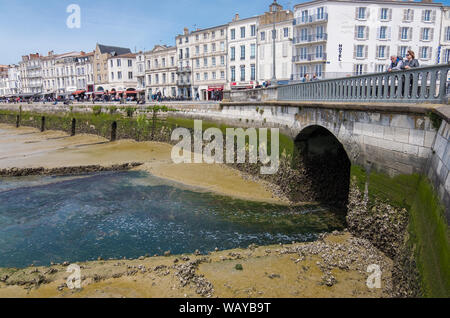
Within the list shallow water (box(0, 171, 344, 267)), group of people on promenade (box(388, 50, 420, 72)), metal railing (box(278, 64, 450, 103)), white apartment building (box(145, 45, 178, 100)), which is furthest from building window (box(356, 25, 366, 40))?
group of people on promenade (box(388, 50, 420, 72))

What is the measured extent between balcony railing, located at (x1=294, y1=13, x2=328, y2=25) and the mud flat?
31.1 meters

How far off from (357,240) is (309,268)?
2057 mm

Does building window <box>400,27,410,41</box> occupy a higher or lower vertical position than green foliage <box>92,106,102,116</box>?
higher

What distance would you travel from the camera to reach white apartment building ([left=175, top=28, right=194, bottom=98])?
160ft

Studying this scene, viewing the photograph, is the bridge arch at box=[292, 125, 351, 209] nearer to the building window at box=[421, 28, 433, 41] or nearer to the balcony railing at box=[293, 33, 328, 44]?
the balcony railing at box=[293, 33, 328, 44]

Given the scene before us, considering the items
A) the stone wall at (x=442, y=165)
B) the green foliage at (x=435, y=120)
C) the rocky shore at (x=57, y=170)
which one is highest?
the green foliage at (x=435, y=120)

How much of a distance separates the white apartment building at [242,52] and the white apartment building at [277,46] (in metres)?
0.89

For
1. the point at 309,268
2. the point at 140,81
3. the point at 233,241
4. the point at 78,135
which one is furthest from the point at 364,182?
the point at 140,81

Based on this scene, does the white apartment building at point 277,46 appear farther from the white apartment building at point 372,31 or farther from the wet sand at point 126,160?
the wet sand at point 126,160

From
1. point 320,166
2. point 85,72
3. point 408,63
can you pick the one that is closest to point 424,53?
point 320,166

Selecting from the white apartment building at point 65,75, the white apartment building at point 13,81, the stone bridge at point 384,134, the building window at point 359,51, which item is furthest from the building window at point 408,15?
the white apartment building at point 13,81

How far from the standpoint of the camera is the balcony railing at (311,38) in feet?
113

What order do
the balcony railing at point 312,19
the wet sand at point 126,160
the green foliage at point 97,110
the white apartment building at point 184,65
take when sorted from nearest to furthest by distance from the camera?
the wet sand at point 126,160 → the balcony railing at point 312,19 → the green foliage at point 97,110 → the white apartment building at point 184,65
